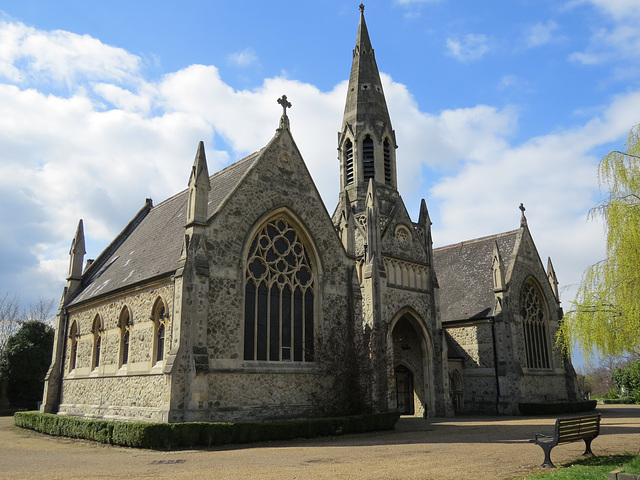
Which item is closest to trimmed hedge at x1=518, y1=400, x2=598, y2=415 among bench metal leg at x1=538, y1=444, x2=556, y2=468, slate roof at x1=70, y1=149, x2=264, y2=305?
slate roof at x1=70, y1=149, x2=264, y2=305

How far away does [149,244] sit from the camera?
89.7ft

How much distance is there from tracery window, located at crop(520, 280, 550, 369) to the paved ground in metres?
18.0

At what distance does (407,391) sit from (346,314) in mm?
13092

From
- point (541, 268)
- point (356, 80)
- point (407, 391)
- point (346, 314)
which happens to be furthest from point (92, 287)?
point (541, 268)

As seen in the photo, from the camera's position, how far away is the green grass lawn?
9.78 meters

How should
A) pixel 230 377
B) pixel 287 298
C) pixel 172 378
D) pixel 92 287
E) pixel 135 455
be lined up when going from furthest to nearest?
1. pixel 92 287
2. pixel 287 298
3. pixel 230 377
4. pixel 172 378
5. pixel 135 455

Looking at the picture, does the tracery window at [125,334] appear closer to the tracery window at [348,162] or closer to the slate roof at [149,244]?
the slate roof at [149,244]

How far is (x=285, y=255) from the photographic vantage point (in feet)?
75.7

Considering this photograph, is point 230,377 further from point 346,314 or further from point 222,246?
point 346,314

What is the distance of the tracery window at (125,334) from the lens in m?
23.2

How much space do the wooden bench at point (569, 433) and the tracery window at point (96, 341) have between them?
20.5 m

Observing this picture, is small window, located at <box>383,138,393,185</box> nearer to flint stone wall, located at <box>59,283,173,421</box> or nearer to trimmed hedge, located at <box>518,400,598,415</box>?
trimmed hedge, located at <box>518,400,598,415</box>

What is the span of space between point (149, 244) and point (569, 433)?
21.2 metres

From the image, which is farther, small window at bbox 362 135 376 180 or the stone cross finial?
small window at bbox 362 135 376 180
